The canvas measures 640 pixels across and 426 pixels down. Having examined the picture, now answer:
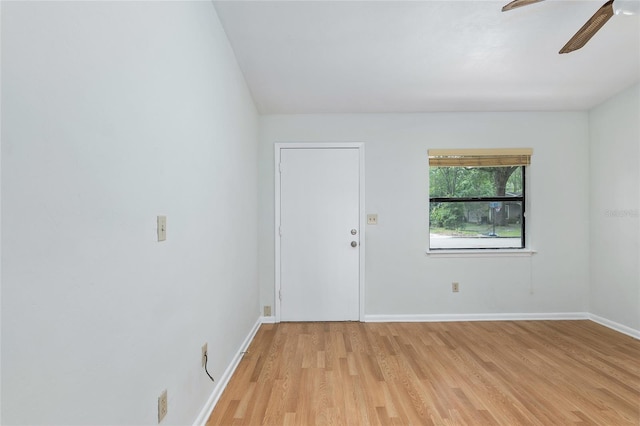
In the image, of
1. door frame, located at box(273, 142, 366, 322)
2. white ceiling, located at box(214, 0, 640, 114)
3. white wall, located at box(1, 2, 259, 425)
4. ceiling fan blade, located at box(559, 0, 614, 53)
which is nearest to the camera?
white wall, located at box(1, 2, 259, 425)

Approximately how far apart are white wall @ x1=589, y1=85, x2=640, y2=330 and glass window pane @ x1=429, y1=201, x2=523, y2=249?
2.51ft

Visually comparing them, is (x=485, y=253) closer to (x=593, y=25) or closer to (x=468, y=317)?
(x=468, y=317)

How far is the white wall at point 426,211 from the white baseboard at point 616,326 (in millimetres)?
146

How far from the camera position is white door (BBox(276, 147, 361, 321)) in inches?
137

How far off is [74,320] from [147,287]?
0.37 meters

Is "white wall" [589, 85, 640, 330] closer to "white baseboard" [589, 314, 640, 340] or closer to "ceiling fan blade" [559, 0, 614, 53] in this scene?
"white baseboard" [589, 314, 640, 340]

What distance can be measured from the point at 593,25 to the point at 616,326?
3008mm

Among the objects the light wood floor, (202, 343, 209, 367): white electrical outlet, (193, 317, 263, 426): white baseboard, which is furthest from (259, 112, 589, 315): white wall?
(202, 343, 209, 367): white electrical outlet

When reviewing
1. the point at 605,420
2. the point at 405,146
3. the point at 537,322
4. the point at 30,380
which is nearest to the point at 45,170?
the point at 30,380

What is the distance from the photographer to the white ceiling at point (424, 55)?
2.00 metres

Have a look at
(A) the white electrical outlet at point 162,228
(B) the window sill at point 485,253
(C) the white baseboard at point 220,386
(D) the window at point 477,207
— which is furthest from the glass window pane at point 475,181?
(A) the white electrical outlet at point 162,228

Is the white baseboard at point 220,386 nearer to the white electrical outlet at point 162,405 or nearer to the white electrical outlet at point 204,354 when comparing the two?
the white electrical outlet at point 204,354

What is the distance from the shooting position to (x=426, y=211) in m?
3.52

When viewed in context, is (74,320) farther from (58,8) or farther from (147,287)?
(58,8)
